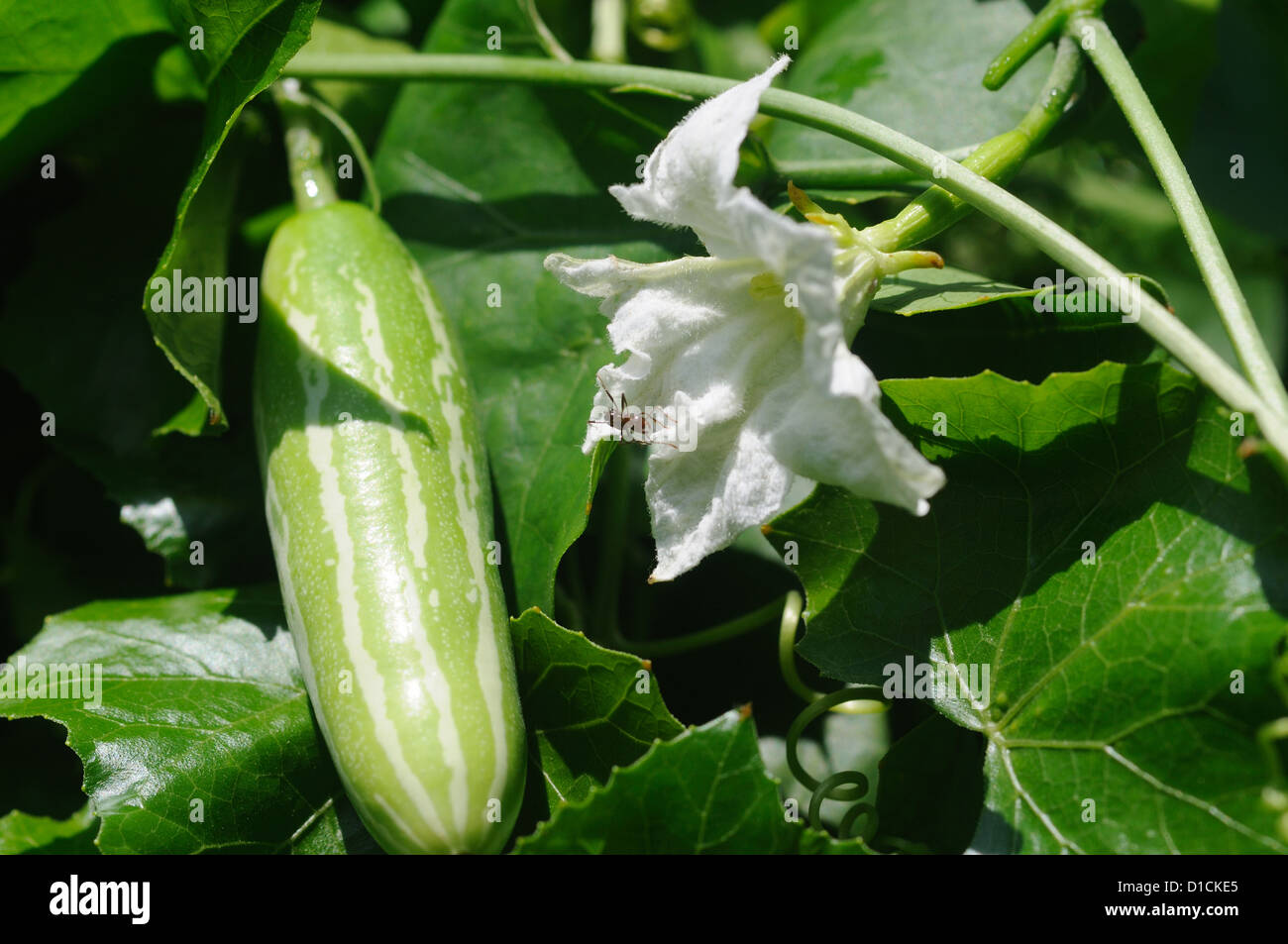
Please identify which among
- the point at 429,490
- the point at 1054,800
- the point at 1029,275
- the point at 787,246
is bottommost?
the point at 1054,800

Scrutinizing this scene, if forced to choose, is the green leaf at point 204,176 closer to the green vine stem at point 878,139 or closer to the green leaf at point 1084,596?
the green vine stem at point 878,139

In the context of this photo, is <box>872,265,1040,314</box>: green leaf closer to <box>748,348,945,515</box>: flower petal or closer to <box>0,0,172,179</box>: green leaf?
<box>748,348,945,515</box>: flower petal

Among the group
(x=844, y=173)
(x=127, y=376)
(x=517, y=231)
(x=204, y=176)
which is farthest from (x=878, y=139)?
(x=127, y=376)

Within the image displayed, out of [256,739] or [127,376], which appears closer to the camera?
[256,739]

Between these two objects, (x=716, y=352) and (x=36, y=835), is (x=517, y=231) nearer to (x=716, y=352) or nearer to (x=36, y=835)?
(x=716, y=352)

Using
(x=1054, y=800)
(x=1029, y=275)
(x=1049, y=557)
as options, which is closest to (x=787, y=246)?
(x=1049, y=557)

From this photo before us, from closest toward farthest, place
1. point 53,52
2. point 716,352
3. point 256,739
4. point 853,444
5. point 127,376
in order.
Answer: point 853,444, point 716,352, point 256,739, point 53,52, point 127,376

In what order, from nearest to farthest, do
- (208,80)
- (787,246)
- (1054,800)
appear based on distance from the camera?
(787,246)
(1054,800)
(208,80)

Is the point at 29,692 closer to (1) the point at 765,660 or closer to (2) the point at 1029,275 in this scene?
(1) the point at 765,660
